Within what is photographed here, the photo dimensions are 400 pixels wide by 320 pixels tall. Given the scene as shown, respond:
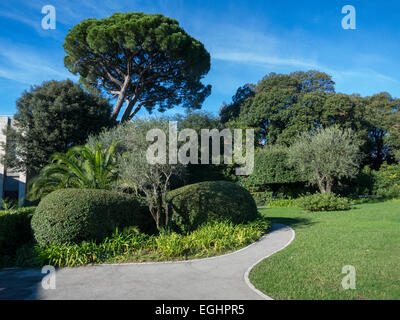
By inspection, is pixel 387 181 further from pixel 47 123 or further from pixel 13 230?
pixel 47 123

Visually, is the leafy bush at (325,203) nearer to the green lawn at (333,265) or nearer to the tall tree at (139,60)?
the green lawn at (333,265)

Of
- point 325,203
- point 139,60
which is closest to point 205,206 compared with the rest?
point 325,203

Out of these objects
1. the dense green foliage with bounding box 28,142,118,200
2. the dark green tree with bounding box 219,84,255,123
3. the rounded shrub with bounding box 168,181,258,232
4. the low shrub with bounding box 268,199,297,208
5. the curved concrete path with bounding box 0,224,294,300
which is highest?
the dark green tree with bounding box 219,84,255,123

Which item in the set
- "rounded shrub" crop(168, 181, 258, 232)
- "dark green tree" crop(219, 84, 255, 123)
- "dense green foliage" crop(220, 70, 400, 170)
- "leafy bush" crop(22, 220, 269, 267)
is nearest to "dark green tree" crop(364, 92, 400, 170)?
"dense green foliage" crop(220, 70, 400, 170)

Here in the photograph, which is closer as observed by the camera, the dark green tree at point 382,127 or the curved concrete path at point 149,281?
the curved concrete path at point 149,281

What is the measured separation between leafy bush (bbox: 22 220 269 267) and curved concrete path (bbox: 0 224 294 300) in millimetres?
369

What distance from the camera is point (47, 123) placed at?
1802cm

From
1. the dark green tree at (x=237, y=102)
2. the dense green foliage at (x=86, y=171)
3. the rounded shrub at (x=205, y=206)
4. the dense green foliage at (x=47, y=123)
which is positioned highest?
the dark green tree at (x=237, y=102)

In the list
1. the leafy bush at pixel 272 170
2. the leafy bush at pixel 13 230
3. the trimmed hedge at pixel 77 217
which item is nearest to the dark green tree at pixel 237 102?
the leafy bush at pixel 272 170

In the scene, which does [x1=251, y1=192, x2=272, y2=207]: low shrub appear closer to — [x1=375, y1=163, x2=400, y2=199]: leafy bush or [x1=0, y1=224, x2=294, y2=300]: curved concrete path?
[x1=375, y1=163, x2=400, y2=199]: leafy bush

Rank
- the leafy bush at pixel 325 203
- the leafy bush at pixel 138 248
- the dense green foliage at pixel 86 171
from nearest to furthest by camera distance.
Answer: the leafy bush at pixel 138 248 < the dense green foliage at pixel 86 171 < the leafy bush at pixel 325 203

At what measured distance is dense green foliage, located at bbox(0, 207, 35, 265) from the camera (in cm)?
714

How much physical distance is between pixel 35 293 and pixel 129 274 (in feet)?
5.27

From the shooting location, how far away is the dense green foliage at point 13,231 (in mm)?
7140
